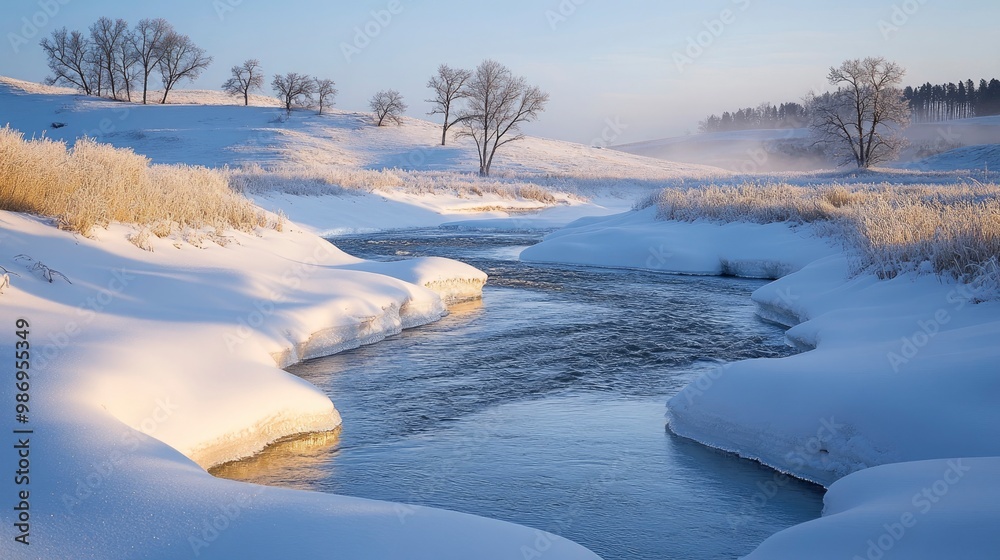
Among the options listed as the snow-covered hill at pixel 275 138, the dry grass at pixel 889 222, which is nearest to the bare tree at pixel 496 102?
the snow-covered hill at pixel 275 138

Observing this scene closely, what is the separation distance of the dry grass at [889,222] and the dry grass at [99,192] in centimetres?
871

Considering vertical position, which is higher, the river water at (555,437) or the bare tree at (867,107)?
the bare tree at (867,107)

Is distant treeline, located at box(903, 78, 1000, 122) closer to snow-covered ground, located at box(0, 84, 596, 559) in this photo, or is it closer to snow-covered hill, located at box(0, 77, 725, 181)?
snow-covered hill, located at box(0, 77, 725, 181)

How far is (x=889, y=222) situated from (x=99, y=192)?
1065 centimetres

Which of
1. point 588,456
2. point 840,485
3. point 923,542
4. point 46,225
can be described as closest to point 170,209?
point 46,225

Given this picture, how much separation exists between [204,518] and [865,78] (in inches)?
2127

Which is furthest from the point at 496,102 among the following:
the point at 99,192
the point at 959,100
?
the point at 959,100

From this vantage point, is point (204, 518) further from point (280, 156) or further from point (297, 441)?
point (280, 156)

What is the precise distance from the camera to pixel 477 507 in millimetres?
4516
